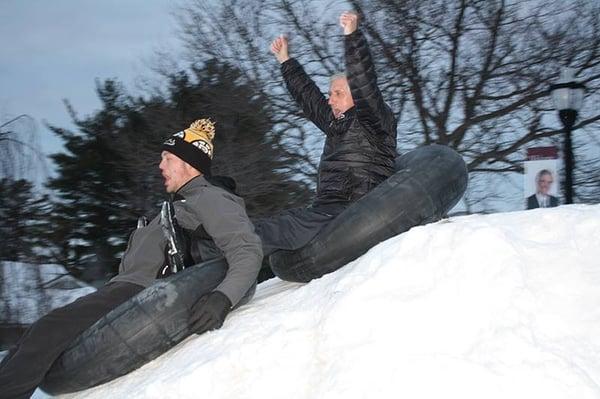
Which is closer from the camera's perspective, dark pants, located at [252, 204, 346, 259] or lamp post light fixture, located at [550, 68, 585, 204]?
dark pants, located at [252, 204, 346, 259]

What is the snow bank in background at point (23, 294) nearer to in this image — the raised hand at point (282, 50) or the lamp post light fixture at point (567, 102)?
the raised hand at point (282, 50)

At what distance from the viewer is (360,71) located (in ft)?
→ 13.3

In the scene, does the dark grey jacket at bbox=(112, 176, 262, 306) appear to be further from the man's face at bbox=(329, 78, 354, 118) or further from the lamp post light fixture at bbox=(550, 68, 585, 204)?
the lamp post light fixture at bbox=(550, 68, 585, 204)

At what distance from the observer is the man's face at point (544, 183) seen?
8.84 m

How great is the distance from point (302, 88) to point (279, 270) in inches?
56.5

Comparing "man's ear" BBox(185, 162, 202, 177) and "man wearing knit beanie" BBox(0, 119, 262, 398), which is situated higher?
"man's ear" BBox(185, 162, 202, 177)

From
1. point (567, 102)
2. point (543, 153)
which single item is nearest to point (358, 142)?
point (543, 153)

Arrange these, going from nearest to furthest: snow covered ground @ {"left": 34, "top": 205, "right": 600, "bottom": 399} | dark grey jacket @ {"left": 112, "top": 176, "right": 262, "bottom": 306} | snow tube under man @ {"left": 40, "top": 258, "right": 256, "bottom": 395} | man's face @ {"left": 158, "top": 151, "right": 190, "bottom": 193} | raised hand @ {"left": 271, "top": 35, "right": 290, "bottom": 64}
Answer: snow covered ground @ {"left": 34, "top": 205, "right": 600, "bottom": 399} → snow tube under man @ {"left": 40, "top": 258, "right": 256, "bottom": 395} → dark grey jacket @ {"left": 112, "top": 176, "right": 262, "bottom": 306} → man's face @ {"left": 158, "top": 151, "right": 190, "bottom": 193} → raised hand @ {"left": 271, "top": 35, "right": 290, "bottom": 64}

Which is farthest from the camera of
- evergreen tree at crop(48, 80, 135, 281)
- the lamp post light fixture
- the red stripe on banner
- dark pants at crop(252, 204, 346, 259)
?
evergreen tree at crop(48, 80, 135, 281)

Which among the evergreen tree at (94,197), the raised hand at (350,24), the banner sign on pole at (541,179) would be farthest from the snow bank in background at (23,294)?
the banner sign on pole at (541,179)

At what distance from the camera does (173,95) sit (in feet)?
44.2

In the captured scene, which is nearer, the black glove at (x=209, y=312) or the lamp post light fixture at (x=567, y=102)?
the black glove at (x=209, y=312)

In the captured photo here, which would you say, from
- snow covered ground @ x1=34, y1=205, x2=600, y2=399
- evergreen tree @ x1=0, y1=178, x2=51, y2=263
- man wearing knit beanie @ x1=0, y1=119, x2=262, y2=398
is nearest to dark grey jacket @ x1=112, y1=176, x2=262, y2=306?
man wearing knit beanie @ x1=0, y1=119, x2=262, y2=398

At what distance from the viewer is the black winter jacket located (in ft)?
13.3
